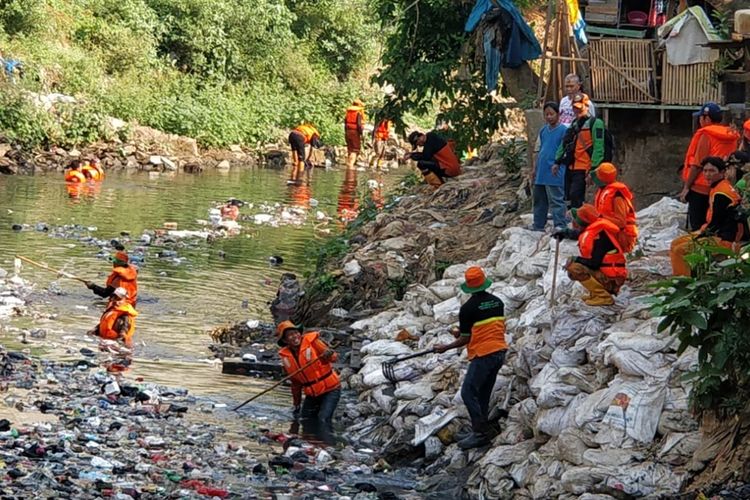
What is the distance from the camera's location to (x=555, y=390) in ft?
35.6

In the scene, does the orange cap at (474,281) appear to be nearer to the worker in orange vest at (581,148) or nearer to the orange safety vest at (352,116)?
the worker in orange vest at (581,148)

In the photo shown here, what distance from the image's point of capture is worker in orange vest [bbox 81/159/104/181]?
2825 cm

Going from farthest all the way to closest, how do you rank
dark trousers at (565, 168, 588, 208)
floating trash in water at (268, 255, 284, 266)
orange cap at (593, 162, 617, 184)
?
floating trash in water at (268, 255, 284, 266)
dark trousers at (565, 168, 588, 208)
orange cap at (593, 162, 617, 184)

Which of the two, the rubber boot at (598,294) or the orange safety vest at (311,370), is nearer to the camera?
the rubber boot at (598,294)

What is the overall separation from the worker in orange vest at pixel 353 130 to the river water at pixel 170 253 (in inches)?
54.8

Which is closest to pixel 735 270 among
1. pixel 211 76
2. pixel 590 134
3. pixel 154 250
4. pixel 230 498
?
pixel 230 498

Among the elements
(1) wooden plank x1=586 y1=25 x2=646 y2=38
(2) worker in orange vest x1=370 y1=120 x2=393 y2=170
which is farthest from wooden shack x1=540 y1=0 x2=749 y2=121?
(2) worker in orange vest x1=370 y1=120 x2=393 y2=170

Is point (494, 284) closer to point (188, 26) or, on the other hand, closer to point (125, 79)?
point (125, 79)

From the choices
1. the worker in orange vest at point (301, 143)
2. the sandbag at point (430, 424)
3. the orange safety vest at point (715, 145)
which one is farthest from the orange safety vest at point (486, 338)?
the worker in orange vest at point (301, 143)

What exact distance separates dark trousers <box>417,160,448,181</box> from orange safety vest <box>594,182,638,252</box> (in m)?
7.52

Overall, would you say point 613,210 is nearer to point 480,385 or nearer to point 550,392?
point 480,385

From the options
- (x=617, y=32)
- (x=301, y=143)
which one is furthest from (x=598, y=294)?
(x=301, y=143)

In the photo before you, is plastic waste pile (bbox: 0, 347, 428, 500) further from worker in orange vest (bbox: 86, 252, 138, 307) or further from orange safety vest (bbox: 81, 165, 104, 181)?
orange safety vest (bbox: 81, 165, 104, 181)

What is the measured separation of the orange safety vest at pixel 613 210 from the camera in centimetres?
1217
